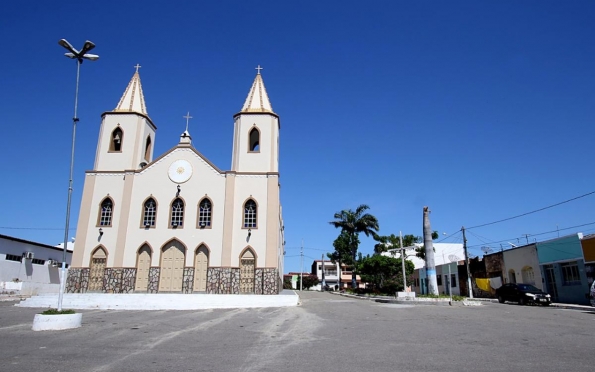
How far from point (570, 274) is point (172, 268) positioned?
24.6 m

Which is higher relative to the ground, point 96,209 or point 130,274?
point 96,209

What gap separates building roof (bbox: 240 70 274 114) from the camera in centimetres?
2689

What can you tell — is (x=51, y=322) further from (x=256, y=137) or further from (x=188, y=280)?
(x=256, y=137)

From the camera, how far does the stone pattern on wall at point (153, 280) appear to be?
2292 centimetres

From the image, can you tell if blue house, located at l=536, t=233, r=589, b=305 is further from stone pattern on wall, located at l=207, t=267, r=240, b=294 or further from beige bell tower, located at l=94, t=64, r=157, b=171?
beige bell tower, located at l=94, t=64, r=157, b=171

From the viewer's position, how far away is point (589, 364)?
239 inches

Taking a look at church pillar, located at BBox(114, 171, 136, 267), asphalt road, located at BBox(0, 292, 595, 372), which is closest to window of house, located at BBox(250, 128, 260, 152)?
church pillar, located at BBox(114, 171, 136, 267)

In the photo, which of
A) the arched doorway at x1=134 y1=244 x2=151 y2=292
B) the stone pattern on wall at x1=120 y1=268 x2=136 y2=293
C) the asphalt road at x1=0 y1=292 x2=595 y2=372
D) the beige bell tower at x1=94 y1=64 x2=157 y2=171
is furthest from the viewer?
the beige bell tower at x1=94 y1=64 x2=157 y2=171

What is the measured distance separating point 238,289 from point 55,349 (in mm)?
15875

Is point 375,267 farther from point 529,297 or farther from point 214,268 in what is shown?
point 214,268

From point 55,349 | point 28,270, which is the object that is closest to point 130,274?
point 28,270

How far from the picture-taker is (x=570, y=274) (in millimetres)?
25547

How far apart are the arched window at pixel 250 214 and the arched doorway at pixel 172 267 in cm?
396

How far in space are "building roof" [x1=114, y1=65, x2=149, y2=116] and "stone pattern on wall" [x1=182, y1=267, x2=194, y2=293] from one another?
11100 millimetres
